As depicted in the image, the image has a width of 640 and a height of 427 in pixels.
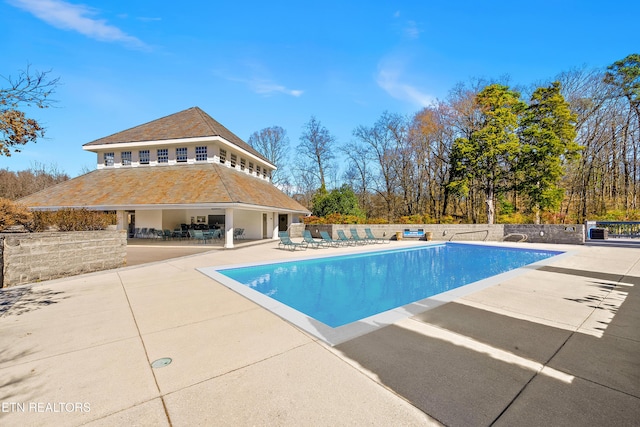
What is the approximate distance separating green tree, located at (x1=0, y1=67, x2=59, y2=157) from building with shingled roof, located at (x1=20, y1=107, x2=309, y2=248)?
393 inches

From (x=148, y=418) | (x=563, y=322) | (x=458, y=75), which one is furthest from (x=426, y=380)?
(x=458, y=75)

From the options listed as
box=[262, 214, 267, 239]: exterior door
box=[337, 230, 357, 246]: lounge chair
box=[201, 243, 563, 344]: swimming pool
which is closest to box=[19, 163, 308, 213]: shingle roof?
box=[262, 214, 267, 239]: exterior door

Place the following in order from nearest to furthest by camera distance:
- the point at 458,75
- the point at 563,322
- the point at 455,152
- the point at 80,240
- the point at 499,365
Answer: the point at 499,365 < the point at 563,322 < the point at 80,240 < the point at 455,152 < the point at 458,75

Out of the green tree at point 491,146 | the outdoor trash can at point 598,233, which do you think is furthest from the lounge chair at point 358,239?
the outdoor trash can at point 598,233

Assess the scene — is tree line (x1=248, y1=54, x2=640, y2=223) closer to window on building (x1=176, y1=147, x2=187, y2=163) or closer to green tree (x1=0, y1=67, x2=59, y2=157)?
window on building (x1=176, y1=147, x2=187, y2=163)

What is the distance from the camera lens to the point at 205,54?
12.7m

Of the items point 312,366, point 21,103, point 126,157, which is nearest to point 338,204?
point 126,157

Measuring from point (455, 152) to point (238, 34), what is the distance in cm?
1896

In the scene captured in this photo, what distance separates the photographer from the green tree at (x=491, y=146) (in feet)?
71.0

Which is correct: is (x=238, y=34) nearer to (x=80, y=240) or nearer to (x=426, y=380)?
(x=80, y=240)

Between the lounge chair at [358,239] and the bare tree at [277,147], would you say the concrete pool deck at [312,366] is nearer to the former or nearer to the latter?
the lounge chair at [358,239]

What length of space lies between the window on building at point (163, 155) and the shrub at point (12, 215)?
13.6 m

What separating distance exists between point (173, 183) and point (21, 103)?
13.8m

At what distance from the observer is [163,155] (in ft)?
67.3
